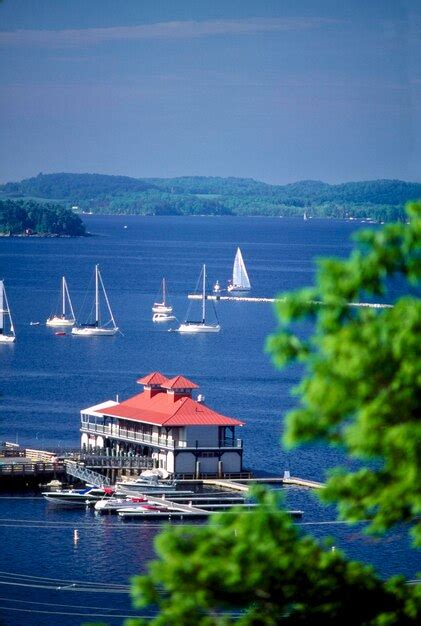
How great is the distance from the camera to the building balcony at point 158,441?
4419cm

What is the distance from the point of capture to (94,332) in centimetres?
9300

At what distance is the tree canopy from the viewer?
10422 mm

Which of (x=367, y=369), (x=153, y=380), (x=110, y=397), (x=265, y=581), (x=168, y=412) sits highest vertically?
(x=367, y=369)

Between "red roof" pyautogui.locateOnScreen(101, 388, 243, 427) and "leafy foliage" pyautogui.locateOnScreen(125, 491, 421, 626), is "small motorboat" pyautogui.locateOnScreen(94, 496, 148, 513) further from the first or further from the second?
"leafy foliage" pyautogui.locateOnScreen(125, 491, 421, 626)

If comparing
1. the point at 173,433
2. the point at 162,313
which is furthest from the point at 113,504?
the point at 162,313

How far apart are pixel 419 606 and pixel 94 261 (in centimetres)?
16469

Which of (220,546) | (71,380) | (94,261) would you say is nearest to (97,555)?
(220,546)

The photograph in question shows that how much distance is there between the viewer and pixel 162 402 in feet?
152

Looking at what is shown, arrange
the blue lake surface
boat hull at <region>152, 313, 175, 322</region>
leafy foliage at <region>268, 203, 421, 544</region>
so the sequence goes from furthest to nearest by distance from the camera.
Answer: boat hull at <region>152, 313, 175, 322</region>
the blue lake surface
leafy foliage at <region>268, 203, 421, 544</region>

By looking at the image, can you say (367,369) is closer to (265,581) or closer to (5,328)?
(265,581)

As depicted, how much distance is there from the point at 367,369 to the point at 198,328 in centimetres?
8566

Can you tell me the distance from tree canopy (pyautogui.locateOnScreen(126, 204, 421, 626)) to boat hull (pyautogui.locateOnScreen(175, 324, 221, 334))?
83986mm

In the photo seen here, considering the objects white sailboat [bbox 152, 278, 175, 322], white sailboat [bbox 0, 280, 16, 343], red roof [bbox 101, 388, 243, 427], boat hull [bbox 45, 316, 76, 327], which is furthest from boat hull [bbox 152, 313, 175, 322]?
red roof [bbox 101, 388, 243, 427]

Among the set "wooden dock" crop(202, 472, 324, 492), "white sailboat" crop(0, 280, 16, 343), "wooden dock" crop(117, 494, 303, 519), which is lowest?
"wooden dock" crop(117, 494, 303, 519)
